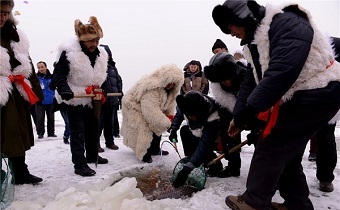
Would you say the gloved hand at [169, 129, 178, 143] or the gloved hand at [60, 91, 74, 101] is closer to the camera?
the gloved hand at [60, 91, 74, 101]

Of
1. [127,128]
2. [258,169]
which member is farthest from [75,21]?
[258,169]

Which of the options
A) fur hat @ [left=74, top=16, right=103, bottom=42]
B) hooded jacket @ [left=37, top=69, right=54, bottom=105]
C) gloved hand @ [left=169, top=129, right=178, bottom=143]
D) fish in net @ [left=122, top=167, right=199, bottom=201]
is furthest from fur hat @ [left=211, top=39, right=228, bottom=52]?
hooded jacket @ [left=37, top=69, right=54, bottom=105]

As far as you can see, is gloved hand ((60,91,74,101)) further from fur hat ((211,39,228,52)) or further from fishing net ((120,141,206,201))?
fur hat ((211,39,228,52))

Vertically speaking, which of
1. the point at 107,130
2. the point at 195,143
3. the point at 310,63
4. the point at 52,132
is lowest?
the point at 52,132

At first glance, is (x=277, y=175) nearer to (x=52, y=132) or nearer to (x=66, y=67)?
(x=66, y=67)

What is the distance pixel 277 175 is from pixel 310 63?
2.48 ft

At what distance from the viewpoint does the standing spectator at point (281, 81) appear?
1.76 meters

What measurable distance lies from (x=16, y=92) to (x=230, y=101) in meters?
2.07

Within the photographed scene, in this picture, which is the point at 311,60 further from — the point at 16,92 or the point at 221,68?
the point at 16,92

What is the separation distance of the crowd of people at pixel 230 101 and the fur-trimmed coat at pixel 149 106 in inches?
0.5

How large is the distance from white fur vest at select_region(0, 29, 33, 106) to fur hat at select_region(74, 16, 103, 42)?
628 millimetres

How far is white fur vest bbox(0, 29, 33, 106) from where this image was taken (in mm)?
2613

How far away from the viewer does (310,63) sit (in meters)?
1.85

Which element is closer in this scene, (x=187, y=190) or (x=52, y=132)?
(x=187, y=190)
